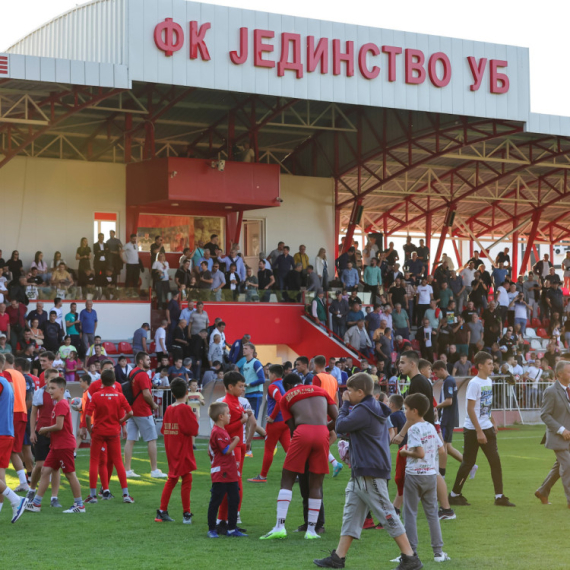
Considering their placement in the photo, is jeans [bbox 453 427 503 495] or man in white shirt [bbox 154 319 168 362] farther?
man in white shirt [bbox 154 319 168 362]

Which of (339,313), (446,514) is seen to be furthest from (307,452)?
(339,313)

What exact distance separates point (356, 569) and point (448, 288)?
69.6 feet

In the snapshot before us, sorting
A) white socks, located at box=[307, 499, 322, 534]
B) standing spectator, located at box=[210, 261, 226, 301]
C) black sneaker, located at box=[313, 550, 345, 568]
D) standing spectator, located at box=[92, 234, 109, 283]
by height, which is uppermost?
standing spectator, located at box=[92, 234, 109, 283]

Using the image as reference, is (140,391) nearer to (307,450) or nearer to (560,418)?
(307,450)

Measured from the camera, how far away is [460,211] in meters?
44.3

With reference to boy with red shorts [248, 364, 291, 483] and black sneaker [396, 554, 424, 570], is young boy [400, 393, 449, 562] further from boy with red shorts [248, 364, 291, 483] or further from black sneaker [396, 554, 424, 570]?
boy with red shorts [248, 364, 291, 483]

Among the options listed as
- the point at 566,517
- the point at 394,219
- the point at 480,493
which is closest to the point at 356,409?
the point at 566,517

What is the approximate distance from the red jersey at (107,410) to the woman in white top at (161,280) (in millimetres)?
14078

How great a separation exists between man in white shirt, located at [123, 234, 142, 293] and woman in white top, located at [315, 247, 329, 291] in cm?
575

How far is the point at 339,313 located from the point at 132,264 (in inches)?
242

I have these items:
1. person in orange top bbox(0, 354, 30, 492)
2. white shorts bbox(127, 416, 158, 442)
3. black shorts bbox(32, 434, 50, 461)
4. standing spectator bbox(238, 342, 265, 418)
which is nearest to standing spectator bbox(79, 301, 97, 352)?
standing spectator bbox(238, 342, 265, 418)

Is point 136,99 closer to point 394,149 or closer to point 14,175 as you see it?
point 14,175

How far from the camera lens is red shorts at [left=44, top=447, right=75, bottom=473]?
10.1 meters

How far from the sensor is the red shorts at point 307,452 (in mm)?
8844
